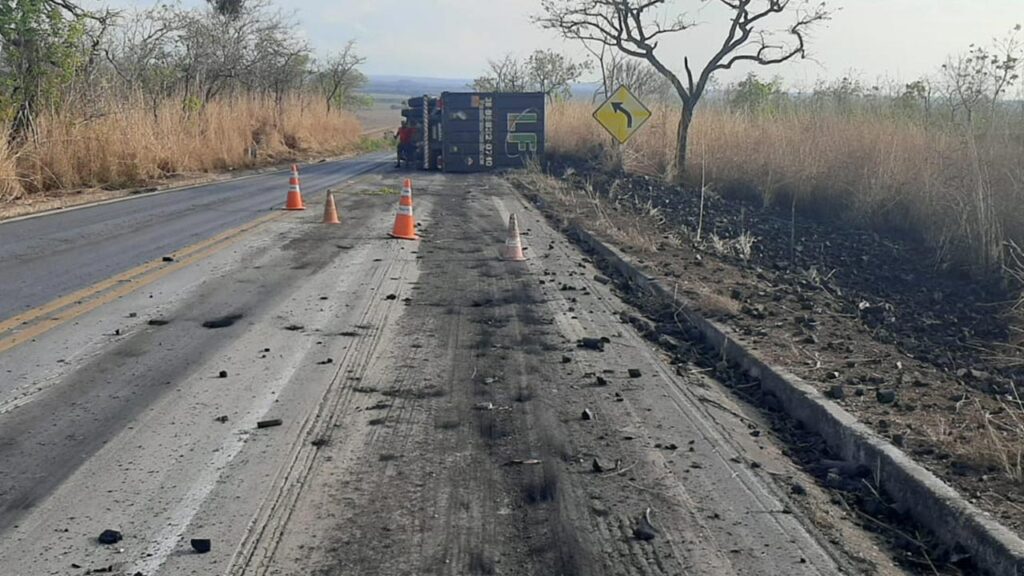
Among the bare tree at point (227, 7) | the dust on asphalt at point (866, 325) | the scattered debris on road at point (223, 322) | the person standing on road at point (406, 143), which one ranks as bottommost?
the dust on asphalt at point (866, 325)

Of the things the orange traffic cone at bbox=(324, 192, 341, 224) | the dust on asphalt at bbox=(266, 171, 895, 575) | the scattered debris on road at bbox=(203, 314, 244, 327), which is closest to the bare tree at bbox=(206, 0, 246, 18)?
the orange traffic cone at bbox=(324, 192, 341, 224)

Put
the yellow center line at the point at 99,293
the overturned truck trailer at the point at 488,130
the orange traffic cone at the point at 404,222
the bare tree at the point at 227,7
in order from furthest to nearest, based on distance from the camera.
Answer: the bare tree at the point at 227,7
the overturned truck trailer at the point at 488,130
the orange traffic cone at the point at 404,222
the yellow center line at the point at 99,293

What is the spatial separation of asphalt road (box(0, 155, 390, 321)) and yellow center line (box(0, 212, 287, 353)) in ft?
0.56

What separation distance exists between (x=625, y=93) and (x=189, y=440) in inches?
667

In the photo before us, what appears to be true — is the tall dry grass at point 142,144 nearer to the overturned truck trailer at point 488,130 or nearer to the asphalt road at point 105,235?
the asphalt road at point 105,235

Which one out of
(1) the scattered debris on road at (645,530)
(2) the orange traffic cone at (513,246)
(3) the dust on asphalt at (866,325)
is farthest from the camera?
(2) the orange traffic cone at (513,246)

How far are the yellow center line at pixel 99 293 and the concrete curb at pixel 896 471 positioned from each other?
5422mm

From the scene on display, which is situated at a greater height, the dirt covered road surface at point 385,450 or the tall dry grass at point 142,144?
the tall dry grass at point 142,144

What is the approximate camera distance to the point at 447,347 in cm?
790

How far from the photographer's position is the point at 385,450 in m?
5.53

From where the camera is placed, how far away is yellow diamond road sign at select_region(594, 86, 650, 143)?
21094mm

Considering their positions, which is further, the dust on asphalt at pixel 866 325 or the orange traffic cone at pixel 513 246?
the orange traffic cone at pixel 513 246

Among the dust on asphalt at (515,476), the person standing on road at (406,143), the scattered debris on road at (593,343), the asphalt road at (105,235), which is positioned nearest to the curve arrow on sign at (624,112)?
the asphalt road at (105,235)

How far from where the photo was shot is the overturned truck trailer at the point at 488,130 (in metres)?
30.4
